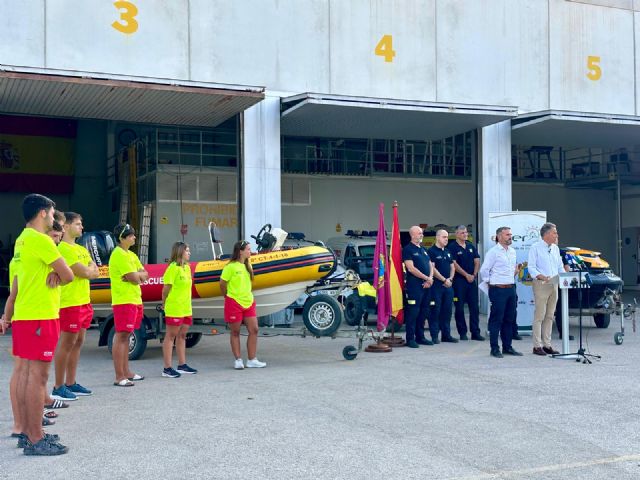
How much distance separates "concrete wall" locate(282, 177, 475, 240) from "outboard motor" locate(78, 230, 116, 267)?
39.3ft

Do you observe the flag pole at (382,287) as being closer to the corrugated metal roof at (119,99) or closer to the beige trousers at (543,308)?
the beige trousers at (543,308)

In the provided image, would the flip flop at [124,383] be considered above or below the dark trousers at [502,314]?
below

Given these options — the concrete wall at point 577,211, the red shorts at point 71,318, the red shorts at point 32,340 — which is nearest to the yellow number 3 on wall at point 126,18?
the red shorts at point 71,318

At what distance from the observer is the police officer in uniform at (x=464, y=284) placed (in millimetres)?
13094

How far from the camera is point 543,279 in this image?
35.8 ft

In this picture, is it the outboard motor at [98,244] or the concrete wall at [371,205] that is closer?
the outboard motor at [98,244]

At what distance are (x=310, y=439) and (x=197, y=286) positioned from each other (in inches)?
228

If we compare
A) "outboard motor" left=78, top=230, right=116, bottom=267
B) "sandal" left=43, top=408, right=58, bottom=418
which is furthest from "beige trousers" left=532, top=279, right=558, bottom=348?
"sandal" left=43, top=408, right=58, bottom=418

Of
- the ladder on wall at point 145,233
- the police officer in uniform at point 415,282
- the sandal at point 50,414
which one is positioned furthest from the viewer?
the ladder on wall at point 145,233

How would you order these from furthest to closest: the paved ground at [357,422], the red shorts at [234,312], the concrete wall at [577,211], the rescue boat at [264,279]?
the concrete wall at [577,211], the rescue boat at [264,279], the red shorts at [234,312], the paved ground at [357,422]

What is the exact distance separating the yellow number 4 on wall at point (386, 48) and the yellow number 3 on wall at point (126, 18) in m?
5.40

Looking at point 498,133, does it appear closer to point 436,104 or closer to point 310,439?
point 436,104

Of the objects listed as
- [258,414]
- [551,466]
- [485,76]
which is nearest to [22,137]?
[485,76]

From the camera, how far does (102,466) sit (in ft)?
17.5
